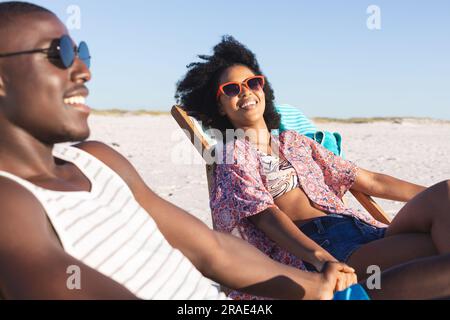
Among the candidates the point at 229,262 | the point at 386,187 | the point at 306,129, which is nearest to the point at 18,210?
the point at 229,262

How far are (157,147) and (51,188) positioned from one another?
13.1 m

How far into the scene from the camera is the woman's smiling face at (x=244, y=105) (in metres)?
3.52

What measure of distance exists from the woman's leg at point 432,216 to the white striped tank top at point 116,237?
118 centimetres

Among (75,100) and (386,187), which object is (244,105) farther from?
(75,100)

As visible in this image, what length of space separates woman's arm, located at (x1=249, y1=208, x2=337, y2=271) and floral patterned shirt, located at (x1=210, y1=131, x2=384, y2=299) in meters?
0.06

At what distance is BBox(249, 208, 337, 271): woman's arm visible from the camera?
2607mm

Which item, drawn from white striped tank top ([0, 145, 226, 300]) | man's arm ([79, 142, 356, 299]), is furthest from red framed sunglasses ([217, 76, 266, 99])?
white striped tank top ([0, 145, 226, 300])

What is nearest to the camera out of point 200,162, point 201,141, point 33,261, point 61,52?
point 33,261

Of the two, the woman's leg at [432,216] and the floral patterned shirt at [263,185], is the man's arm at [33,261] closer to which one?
the woman's leg at [432,216]

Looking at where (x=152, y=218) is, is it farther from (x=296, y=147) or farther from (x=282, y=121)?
(x=282, y=121)

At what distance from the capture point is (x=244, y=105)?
352cm

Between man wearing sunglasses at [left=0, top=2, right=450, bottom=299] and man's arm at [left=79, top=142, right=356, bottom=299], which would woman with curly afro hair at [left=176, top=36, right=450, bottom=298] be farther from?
man wearing sunglasses at [left=0, top=2, right=450, bottom=299]

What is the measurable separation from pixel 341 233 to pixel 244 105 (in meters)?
0.94

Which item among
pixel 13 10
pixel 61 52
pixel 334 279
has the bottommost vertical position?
pixel 334 279
